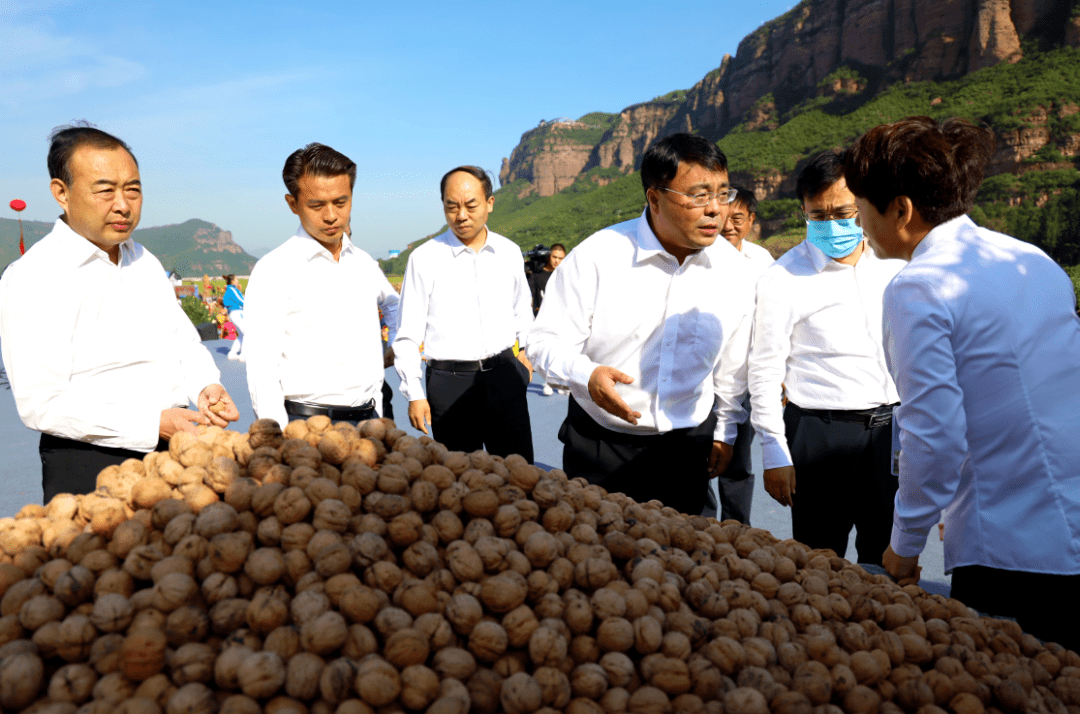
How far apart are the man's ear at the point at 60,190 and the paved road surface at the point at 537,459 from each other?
3.12 meters

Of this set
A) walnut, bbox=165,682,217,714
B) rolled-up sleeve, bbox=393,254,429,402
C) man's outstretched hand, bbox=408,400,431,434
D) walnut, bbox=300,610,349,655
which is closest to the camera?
walnut, bbox=165,682,217,714

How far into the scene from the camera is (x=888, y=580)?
1.58 meters

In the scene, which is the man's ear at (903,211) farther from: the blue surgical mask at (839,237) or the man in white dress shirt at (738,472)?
the man in white dress shirt at (738,472)

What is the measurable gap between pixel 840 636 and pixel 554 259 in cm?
674

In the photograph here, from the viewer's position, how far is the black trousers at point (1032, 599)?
56.4 inches

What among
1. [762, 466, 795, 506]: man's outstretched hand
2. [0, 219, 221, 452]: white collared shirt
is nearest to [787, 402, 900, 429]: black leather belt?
[762, 466, 795, 506]: man's outstretched hand

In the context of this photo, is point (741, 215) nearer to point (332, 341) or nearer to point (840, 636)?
point (332, 341)

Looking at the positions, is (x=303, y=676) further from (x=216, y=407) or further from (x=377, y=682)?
(x=216, y=407)

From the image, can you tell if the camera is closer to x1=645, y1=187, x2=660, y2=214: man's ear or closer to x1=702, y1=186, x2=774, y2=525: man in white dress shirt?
x1=702, y1=186, x2=774, y2=525: man in white dress shirt

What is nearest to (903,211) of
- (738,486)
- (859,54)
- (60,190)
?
(60,190)

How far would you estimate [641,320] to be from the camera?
231cm

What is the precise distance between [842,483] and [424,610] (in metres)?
1.99

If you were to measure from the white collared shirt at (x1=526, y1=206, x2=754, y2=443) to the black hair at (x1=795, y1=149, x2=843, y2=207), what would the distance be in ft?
2.02

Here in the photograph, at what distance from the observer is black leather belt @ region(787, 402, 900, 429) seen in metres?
2.46
